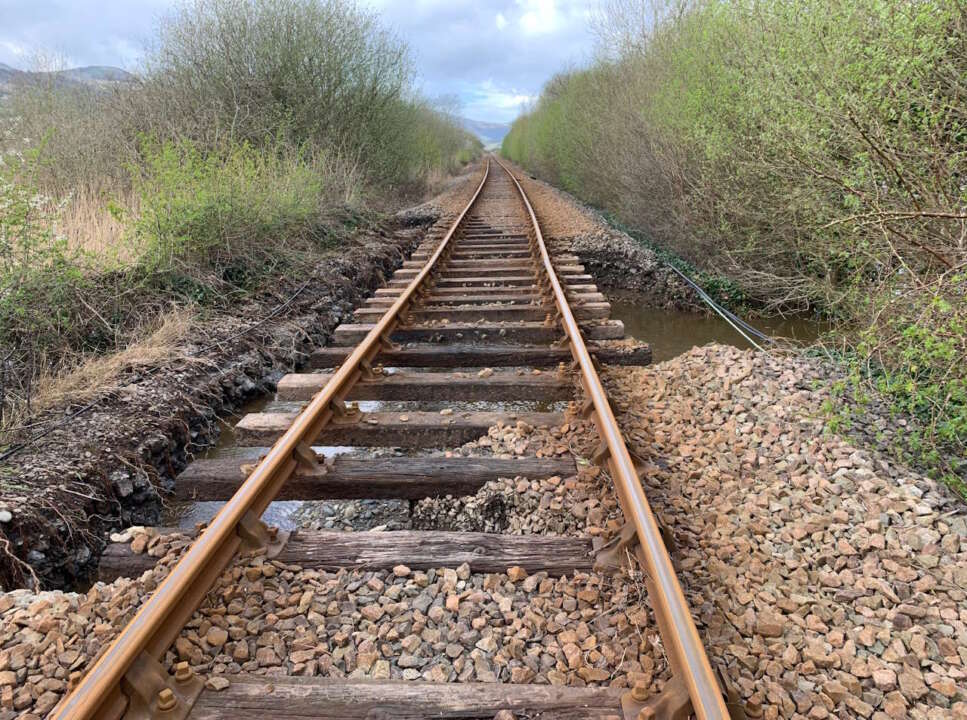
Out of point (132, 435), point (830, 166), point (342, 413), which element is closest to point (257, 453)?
point (132, 435)

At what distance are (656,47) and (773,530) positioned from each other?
33.6 ft

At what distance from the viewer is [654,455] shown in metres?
3.07

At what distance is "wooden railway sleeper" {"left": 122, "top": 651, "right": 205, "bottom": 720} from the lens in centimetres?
152

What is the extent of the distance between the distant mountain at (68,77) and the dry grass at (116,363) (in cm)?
651

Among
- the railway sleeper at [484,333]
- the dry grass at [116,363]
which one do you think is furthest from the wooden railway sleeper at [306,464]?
the dry grass at [116,363]

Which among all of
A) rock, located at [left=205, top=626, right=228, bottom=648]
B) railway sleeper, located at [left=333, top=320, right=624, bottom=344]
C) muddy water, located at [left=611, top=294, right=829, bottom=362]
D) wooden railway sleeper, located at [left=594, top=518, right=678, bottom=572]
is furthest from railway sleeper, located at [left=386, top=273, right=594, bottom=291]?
rock, located at [left=205, top=626, right=228, bottom=648]

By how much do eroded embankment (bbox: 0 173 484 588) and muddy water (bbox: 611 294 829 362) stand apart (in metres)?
3.76

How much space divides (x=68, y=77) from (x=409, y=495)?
1123 centimetres

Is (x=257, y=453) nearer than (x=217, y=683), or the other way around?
(x=217, y=683)

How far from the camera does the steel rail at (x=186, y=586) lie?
1439 mm

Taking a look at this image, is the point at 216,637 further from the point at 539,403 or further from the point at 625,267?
the point at 625,267

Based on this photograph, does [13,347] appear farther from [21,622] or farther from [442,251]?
[442,251]

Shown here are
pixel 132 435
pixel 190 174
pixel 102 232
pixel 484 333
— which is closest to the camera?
pixel 132 435

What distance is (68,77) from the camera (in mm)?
9969
